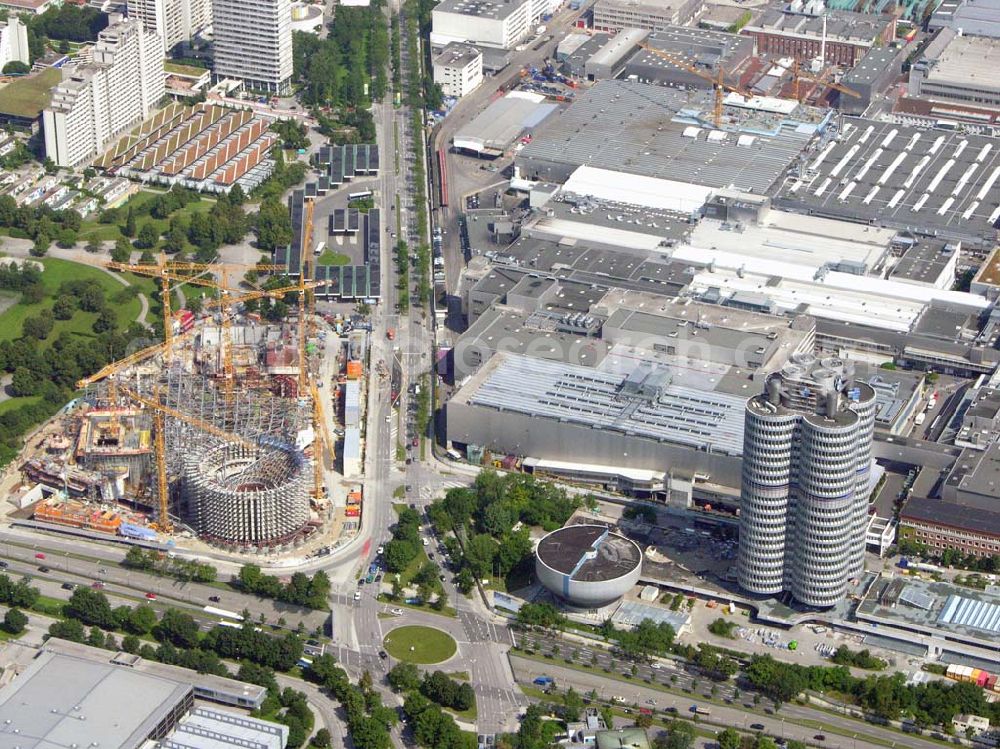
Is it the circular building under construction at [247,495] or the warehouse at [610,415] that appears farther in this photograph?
the warehouse at [610,415]

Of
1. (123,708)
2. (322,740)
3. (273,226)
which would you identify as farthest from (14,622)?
(273,226)

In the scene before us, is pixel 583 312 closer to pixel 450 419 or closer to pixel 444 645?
pixel 450 419

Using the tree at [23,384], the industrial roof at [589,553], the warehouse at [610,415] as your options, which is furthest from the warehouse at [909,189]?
the tree at [23,384]

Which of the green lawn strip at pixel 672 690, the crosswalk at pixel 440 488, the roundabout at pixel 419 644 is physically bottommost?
the crosswalk at pixel 440 488

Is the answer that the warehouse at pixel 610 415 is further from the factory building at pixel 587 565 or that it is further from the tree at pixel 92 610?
the tree at pixel 92 610

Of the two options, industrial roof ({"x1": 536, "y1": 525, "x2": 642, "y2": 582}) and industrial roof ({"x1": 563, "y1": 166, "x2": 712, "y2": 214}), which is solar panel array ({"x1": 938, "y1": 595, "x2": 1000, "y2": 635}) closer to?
industrial roof ({"x1": 536, "y1": 525, "x2": 642, "y2": 582})

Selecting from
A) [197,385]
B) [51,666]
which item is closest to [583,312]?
[197,385]
